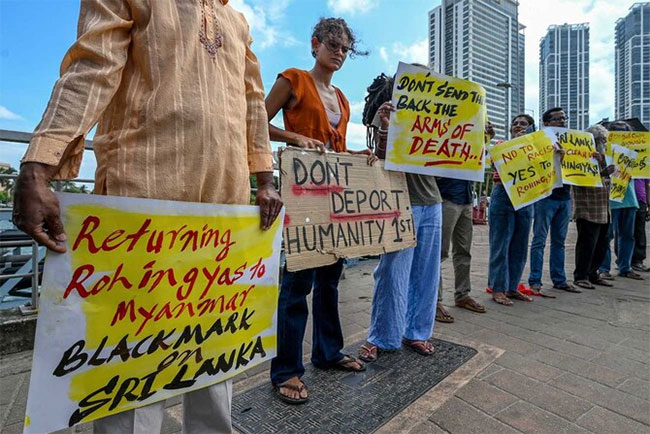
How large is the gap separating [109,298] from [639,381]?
289 centimetres

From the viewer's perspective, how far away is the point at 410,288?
2912 mm

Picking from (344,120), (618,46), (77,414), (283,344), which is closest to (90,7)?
(77,414)

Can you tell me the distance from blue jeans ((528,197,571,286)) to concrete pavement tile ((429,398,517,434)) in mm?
3213

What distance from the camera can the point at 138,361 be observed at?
1.21m

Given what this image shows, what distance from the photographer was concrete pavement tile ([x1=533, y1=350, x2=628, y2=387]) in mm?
2363

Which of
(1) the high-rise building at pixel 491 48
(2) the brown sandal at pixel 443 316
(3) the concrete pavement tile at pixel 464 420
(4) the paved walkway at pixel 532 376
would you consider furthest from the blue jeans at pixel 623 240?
(1) the high-rise building at pixel 491 48

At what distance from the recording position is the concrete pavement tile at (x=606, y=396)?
1.99 m

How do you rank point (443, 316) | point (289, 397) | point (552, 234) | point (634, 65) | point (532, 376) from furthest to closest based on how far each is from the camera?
point (634, 65) → point (552, 234) → point (443, 316) → point (532, 376) → point (289, 397)

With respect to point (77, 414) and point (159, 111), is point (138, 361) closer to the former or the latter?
point (77, 414)

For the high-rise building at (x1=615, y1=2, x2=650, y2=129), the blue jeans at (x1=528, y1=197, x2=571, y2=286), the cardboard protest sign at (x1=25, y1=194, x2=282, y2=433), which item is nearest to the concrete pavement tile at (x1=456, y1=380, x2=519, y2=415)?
the cardboard protest sign at (x1=25, y1=194, x2=282, y2=433)

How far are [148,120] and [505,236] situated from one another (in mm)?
3943

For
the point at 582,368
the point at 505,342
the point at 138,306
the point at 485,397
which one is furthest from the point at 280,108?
the point at 582,368

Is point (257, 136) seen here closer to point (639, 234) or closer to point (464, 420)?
point (464, 420)

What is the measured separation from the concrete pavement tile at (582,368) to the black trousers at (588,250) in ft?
9.63
